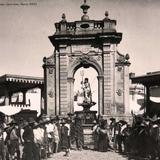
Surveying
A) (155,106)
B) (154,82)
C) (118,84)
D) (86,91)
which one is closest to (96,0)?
(86,91)

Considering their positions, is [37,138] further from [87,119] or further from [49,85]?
[49,85]

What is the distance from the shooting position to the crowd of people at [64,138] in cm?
1441

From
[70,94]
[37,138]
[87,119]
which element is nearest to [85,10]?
[70,94]

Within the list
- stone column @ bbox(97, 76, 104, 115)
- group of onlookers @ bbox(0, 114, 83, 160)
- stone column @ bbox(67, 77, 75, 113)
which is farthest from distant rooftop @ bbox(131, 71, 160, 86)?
group of onlookers @ bbox(0, 114, 83, 160)

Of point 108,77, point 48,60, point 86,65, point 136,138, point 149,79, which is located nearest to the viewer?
point 136,138

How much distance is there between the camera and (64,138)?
17.5 meters

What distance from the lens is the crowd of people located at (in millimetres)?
14414

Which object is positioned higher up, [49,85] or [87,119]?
[49,85]

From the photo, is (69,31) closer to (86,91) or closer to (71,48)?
(71,48)

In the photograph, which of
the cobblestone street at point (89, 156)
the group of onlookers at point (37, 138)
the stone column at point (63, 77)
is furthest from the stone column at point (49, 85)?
the cobblestone street at point (89, 156)

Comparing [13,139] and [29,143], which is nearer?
[29,143]

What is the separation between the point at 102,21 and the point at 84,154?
1218 cm

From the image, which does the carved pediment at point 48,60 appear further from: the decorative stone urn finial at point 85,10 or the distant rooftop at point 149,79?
the distant rooftop at point 149,79

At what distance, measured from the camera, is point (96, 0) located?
48.1ft
